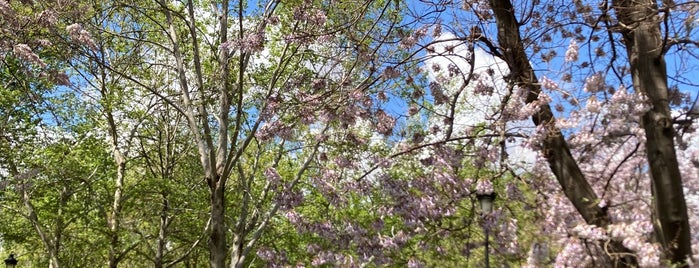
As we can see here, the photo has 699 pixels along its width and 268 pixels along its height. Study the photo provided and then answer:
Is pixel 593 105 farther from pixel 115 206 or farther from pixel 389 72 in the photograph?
pixel 115 206

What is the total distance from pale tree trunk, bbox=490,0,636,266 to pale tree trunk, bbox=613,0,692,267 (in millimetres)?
350

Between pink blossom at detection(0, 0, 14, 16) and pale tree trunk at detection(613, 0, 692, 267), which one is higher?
pink blossom at detection(0, 0, 14, 16)

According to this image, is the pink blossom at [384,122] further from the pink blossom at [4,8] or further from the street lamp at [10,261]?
the street lamp at [10,261]

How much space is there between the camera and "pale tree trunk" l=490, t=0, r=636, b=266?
4887 millimetres

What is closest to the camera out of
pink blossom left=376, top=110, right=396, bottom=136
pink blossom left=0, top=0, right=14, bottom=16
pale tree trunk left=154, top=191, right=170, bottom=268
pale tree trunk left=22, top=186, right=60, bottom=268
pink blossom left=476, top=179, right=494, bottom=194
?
pink blossom left=476, top=179, right=494, bottom=194

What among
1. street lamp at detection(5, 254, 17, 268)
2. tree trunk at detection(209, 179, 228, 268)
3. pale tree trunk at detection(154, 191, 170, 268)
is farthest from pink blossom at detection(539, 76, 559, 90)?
street lamp at detection(5, 254, 17, 268)

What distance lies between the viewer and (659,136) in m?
4.70

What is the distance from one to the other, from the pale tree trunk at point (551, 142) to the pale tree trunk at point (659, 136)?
35 cm

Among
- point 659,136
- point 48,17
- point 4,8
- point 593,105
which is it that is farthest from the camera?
point 48,17

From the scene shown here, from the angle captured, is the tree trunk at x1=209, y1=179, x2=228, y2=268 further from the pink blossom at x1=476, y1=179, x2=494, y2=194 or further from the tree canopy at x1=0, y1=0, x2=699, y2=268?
the pink blossom at x1=476, y1=179, x2=494, y2=194

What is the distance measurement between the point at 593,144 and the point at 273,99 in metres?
3.55

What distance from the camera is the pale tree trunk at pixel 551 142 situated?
192 inches

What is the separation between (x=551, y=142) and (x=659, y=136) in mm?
851

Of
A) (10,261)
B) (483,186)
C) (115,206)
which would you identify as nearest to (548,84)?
(483,186)
